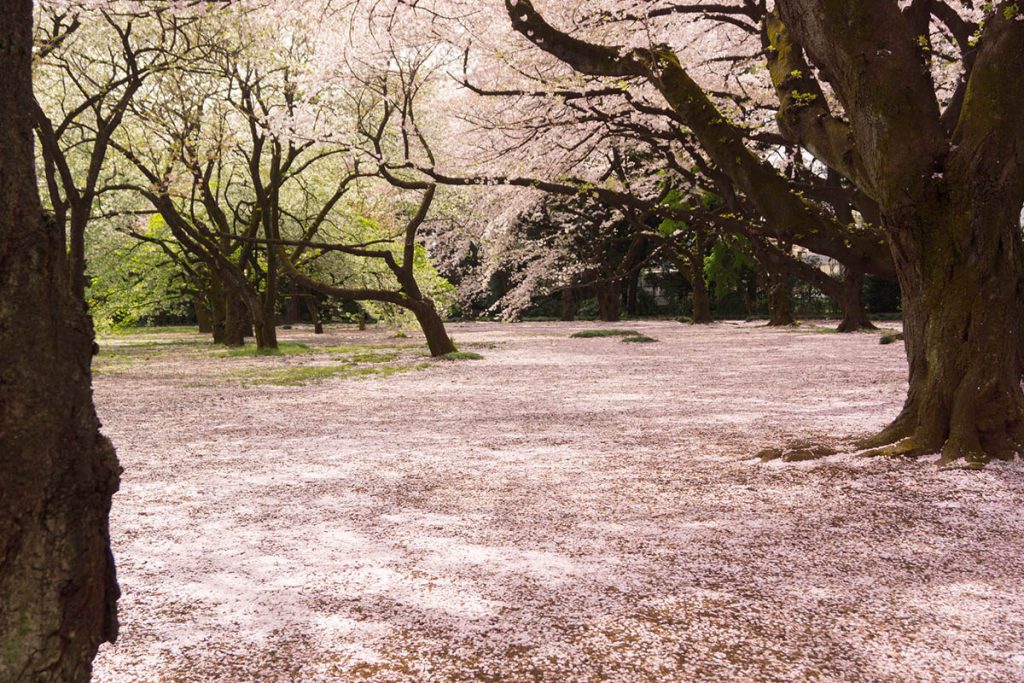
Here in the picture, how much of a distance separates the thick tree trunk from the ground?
1.12 ft

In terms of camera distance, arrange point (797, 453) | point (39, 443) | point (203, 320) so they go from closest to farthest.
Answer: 1. point (39, 443)
2. point (797, 453)
3. point (203, 320)

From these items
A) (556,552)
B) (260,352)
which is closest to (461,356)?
(260,352)

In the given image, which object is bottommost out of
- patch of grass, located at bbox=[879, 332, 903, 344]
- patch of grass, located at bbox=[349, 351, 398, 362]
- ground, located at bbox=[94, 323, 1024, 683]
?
ground, located at bbox=[94, 323, 1024, 683]

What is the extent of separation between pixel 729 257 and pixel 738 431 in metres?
30.7

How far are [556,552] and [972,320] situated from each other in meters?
3.64

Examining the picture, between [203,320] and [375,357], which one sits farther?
[203,320]

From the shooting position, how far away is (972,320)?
5.68 metres

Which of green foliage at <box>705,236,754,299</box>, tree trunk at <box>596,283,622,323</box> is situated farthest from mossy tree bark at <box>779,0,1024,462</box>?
tree trunk at <box>596,283,622,323</box>

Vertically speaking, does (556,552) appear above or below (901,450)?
below

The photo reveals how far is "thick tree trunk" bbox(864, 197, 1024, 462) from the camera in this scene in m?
5.64

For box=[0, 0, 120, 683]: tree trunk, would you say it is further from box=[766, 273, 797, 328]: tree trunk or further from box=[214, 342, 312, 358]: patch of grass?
box=[766, 273, 797, 328]: tree trunk

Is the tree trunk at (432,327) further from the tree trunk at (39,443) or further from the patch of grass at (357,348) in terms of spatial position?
the tree trunk at (39,443)

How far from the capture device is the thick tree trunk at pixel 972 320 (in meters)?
5.64

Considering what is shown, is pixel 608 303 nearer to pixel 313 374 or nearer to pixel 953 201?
pixel 313 374
